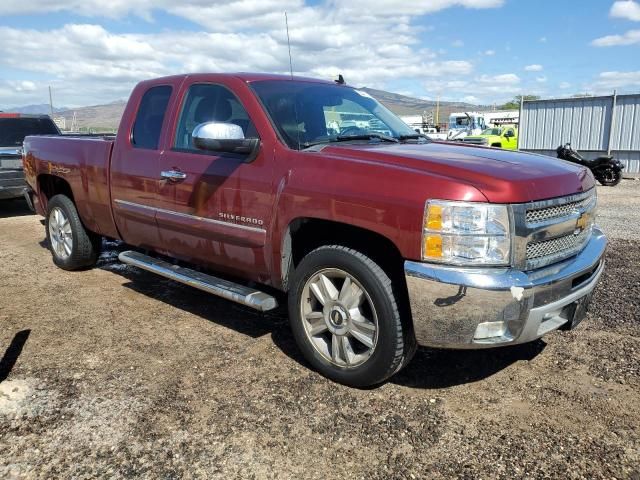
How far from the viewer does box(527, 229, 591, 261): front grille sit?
297 centimetres

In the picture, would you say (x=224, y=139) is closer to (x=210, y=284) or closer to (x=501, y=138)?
(x=210, y=284)

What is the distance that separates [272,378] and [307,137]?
1624 mm

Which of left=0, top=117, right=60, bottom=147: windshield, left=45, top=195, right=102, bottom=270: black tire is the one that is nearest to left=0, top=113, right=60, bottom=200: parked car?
left=0, top=117, right=60, bottom=147: windshield

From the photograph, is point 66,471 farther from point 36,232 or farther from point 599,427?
point 36,232

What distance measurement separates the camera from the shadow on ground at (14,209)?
10492mm

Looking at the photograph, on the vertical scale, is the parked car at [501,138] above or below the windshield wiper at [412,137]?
below

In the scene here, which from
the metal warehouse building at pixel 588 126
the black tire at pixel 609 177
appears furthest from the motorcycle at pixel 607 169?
the metal warehouse building at pixel 588 126

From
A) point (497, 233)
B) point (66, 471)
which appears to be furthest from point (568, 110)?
point (66, 471)

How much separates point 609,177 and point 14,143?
552 inches

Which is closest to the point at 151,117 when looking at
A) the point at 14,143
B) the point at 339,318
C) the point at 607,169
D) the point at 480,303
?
the point at 339,318

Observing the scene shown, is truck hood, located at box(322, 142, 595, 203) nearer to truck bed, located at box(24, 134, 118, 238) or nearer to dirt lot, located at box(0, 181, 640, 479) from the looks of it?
dirt lot, located at box(0, 181, 640, 479)

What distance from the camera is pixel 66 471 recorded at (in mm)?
2605

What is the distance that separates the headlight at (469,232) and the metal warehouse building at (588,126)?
55.7 feet

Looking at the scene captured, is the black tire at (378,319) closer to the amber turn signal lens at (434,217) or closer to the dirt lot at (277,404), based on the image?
the dirt lot at (277,404)
